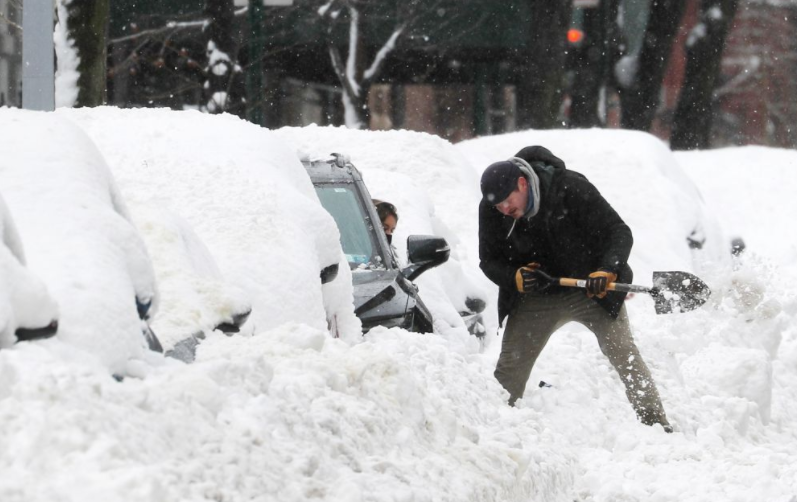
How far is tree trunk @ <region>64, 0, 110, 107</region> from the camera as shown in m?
13.5

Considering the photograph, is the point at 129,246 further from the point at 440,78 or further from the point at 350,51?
the point at 440,78

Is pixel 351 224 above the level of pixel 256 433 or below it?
below

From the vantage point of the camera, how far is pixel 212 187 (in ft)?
19.9

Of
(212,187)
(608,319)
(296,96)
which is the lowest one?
(296,96)

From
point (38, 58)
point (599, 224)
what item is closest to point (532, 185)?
point (599, 224)

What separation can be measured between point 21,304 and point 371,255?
4596mm

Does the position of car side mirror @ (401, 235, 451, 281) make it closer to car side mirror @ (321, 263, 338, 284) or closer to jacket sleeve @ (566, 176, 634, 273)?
jacket sleeve @ (566, 176, 634, 273)

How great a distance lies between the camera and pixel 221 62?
19.4 m

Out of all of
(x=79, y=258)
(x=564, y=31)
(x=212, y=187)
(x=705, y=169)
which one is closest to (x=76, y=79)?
(x=212, y=187)

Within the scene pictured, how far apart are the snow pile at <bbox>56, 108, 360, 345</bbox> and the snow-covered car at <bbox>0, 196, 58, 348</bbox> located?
1.58m

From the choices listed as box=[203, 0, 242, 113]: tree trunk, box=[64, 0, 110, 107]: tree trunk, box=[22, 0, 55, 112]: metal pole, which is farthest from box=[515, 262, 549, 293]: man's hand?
box=[203, 0, 242, 113]: tree trunk

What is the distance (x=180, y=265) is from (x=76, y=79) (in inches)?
368

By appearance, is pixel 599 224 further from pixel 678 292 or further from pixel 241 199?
pixel 241 199

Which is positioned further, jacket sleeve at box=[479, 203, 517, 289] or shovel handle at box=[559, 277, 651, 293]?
jacket sleeve at box=[479, 203, 517, 289]
